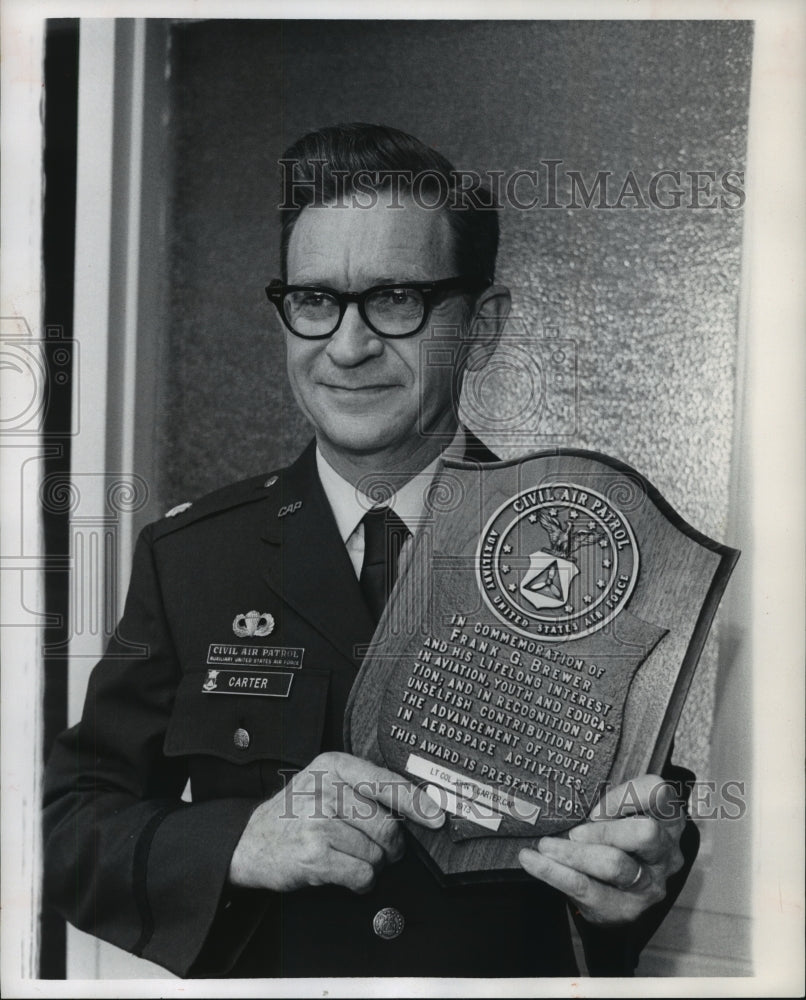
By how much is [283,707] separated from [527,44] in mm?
1278

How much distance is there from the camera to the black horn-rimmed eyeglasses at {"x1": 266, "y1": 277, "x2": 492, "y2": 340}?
2.11 m

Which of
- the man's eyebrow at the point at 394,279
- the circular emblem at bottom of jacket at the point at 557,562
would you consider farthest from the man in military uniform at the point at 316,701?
the circular emblem at bottom of jacket at the point at 557,562

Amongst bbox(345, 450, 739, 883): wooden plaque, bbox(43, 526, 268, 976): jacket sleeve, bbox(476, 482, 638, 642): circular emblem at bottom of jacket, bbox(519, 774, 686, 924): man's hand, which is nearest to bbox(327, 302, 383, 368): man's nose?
bbox(345, 450, 739, 883): wooden plaque

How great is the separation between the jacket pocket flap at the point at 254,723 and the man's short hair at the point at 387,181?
75 cm

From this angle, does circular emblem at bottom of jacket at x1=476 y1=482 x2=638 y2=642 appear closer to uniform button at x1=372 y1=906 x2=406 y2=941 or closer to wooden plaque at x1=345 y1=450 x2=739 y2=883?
wooden plaque at x1=345 y1=450 x2=739 y2=883

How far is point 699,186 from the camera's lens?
2.17 meters

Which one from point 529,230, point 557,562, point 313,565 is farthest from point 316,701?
point 529,230

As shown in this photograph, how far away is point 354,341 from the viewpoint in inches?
83.2

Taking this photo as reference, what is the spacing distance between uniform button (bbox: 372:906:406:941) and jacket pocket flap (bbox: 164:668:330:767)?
0.95ft

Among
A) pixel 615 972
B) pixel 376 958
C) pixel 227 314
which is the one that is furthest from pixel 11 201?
pixel 615 972

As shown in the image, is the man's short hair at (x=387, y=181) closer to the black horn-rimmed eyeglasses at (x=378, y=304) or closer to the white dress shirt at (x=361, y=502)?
the black horn-rimmed eyeglasses at (x=378, y=304)

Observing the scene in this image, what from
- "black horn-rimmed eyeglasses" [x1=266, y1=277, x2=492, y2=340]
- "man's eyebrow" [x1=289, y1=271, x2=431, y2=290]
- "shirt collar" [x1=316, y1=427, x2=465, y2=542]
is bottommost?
"shirt collar" [x1=316, y1=427, x2=465, y2=542]

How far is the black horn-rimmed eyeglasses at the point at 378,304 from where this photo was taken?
2.11 meters

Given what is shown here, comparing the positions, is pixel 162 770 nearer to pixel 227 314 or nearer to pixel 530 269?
pixel 227 314
